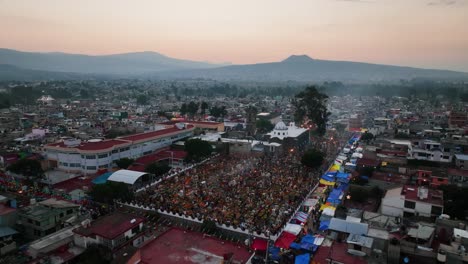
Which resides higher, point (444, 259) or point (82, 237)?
point (444, 259)

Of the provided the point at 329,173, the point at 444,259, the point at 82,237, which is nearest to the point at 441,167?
the point at 329,173

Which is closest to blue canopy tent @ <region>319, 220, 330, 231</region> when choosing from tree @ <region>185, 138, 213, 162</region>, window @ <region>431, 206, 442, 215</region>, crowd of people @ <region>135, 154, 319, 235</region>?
crowd of people @ <region>135, 154, 319, 235</region>

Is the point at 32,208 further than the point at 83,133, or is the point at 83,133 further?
the point at 83,133

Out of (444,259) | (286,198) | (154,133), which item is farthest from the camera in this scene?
(154,133)

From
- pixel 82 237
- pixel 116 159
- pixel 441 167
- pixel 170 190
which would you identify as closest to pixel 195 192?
pixel 170 190

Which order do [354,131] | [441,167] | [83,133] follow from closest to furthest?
[441,167]
[83,133]
[354,131]

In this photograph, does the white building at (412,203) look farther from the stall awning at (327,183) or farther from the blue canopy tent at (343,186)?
the stall awning at (327,183)

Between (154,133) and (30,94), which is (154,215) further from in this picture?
(30,94)

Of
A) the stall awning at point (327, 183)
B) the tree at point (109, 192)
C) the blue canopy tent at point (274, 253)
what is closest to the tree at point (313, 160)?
the stall awning at point (327, 183)
